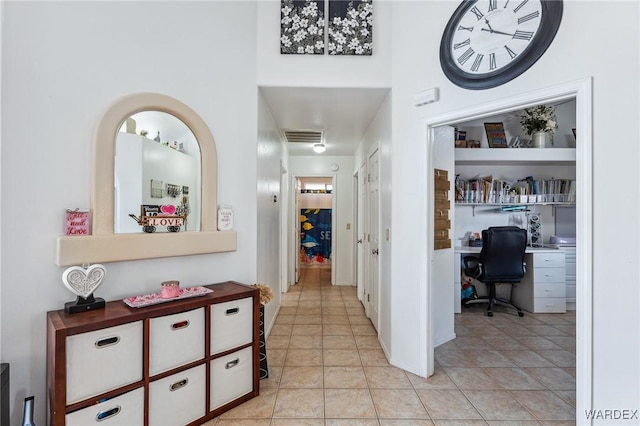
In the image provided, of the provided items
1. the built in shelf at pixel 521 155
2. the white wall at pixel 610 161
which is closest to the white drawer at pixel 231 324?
the white wall at pixel 610 161

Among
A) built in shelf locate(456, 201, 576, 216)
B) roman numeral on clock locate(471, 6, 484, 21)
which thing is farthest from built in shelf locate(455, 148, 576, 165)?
roman numeral on clock locate(471, 6, 484, 21)

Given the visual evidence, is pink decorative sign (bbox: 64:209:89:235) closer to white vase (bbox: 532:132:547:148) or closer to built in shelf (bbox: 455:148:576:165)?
built in shelf (bbox: 455:148:576:165)

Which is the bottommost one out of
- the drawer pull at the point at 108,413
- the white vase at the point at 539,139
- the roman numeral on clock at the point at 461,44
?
the drawer pull at the point at 108,413

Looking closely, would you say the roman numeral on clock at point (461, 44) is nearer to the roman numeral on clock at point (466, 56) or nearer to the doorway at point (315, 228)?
the roman numeral on clock at point (466, 56)

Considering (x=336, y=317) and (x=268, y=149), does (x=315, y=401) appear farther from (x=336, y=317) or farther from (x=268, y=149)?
(x=268, y=149)

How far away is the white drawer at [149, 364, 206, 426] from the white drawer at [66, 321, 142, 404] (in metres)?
0.15

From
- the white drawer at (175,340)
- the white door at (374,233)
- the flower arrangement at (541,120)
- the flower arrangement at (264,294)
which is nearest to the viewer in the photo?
the white drawer at (175,340)

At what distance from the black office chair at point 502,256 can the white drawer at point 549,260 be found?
190 mm

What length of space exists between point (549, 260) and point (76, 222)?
4678mm

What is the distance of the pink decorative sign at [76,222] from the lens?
1.52 meters

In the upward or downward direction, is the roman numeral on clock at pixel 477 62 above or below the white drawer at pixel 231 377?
above

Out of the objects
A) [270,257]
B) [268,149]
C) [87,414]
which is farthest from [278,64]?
[87,414]

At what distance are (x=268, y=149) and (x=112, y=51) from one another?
141 cm

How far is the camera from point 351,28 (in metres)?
2.30
